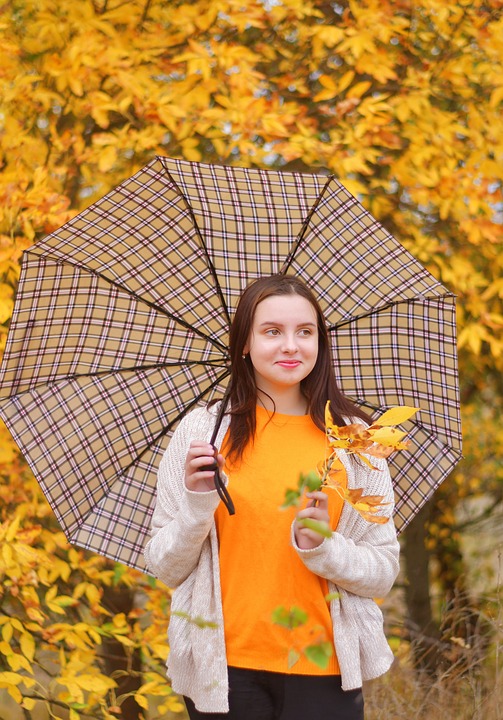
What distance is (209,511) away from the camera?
1904 millimetres

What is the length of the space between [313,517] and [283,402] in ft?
1.34

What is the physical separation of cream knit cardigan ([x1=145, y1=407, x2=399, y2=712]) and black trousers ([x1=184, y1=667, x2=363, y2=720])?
0.13 feet

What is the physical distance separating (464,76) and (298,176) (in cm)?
200

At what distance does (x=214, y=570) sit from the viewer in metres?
2.01

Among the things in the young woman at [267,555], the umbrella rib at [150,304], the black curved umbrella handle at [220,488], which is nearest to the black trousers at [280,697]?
the young woman at [267,555]

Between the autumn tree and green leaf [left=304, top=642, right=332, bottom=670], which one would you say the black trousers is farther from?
the autumn tree

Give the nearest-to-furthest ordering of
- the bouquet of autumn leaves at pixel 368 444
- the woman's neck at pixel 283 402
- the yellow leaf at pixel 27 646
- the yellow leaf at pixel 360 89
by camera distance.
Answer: the bouquet of autumn leaves at pixel 368 444
the woman's neck at pixel 283 402
the yellow leaf at pixel 27 646
the yellow leaf at pixel 360 89

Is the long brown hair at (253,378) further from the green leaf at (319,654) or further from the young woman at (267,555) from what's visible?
the green leaf at (319,654)

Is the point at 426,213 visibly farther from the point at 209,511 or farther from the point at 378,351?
the point at 209,511

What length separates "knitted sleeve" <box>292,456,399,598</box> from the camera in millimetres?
1929

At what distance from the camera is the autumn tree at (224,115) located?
11.5ft

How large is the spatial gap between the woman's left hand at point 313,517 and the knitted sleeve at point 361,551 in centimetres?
1

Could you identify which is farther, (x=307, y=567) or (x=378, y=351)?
(x=378, y=351)

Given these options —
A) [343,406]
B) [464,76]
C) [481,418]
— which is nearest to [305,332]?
[343,406]
